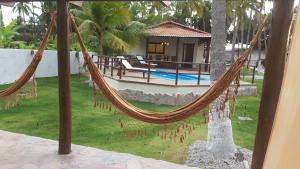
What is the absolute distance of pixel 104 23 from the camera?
11.4 m

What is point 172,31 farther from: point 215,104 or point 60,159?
point 60,159

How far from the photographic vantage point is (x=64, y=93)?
10.3 feet

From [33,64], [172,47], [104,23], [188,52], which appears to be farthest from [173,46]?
[33,64]

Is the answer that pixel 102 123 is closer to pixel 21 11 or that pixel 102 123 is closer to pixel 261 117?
pixel 261 117

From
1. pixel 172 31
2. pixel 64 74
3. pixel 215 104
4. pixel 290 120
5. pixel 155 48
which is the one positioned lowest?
pixel 215 104

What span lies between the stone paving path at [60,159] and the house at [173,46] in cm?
1271

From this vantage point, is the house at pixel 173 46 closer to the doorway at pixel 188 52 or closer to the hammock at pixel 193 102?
the doorway at pixel 188 52

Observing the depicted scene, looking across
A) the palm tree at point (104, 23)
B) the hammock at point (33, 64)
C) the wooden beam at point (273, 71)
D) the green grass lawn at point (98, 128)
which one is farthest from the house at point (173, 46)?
the wooden beam at point (273, 71)

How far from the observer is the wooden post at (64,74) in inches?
117

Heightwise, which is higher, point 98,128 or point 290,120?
point 290,120

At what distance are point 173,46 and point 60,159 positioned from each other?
46.2ft

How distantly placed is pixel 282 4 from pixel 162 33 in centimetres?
1322

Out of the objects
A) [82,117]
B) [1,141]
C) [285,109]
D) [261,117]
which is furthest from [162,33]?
[285,109]

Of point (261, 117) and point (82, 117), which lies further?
point (82, 117)
